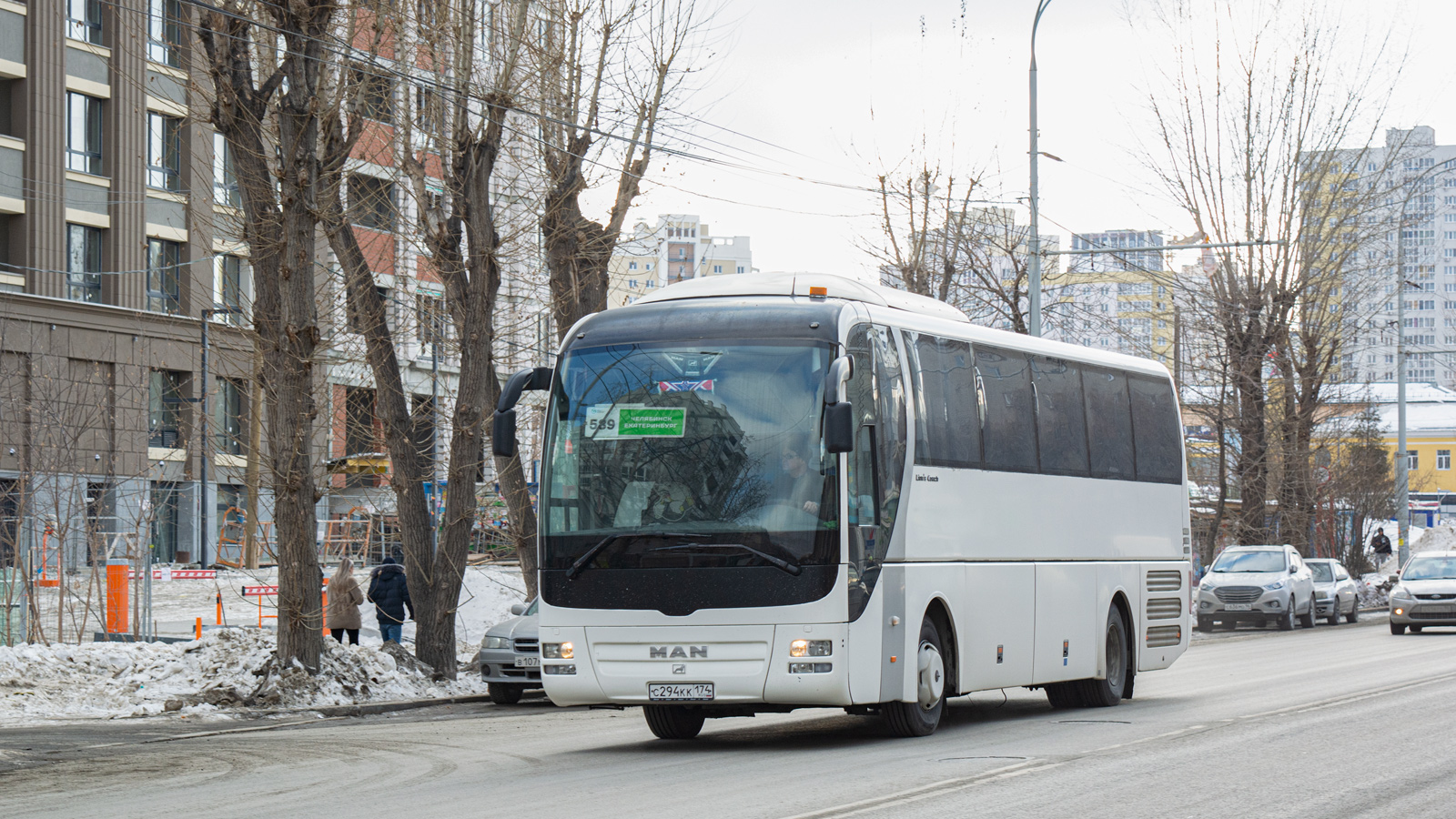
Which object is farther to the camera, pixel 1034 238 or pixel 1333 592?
pixel 1333 592

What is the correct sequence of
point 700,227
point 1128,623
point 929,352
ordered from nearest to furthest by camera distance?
1. point 929,352
2. point 1128,623
3. point 700,227

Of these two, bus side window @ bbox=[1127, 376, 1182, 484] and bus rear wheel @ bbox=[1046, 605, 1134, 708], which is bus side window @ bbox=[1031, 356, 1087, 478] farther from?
bus rear wheel @ bbox=[1046, 605, 1134, 708]

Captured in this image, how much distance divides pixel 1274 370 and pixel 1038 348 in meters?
27.3

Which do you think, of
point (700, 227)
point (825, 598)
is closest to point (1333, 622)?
point (825, 598)

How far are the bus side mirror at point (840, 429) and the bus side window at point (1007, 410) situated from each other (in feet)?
9.98

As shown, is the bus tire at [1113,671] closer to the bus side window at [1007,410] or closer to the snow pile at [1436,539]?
the bus side window at [1007,410]

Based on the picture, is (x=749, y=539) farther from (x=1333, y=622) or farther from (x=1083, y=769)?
(x=1333, y=622)

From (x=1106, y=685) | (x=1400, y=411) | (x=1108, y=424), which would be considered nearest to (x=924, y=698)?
(x=1106, y=685)

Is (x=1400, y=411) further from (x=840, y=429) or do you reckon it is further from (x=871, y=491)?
(x=840, y=429)

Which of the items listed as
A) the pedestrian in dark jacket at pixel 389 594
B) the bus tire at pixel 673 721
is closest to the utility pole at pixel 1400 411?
the pedestrian in dark jacket at pixel 389 594

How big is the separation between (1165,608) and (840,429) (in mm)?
7787

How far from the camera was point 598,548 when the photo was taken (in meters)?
12.5

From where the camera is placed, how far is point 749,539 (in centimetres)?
1220

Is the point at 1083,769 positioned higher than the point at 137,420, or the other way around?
the point at 137,420
